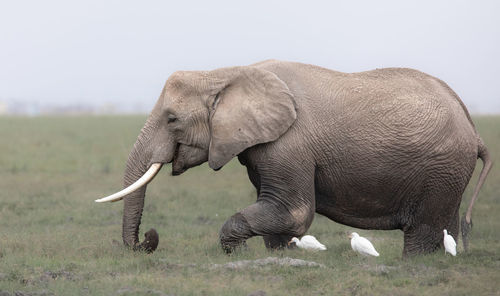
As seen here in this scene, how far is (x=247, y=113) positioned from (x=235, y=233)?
1292 mm

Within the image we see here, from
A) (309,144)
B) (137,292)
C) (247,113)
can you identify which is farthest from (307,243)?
(137,292)

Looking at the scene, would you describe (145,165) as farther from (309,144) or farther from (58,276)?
(309,144)

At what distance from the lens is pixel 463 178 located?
983 centimetres

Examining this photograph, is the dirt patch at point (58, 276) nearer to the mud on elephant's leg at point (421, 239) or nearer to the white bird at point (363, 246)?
the white bird at point (363, 246)

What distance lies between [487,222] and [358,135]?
5.04m

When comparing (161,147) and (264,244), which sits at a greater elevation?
(161,147)

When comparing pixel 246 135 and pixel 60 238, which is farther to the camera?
pixel 60 238

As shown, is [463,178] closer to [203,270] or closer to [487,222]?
[203,270]

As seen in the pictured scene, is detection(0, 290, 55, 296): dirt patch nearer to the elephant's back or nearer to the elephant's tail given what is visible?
the elephant's back

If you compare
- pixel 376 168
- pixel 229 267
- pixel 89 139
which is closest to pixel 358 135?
pixel 376 168

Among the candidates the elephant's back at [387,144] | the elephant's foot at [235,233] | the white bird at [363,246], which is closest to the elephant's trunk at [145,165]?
the elephant's foot at [235,233]

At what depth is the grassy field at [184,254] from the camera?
323 inches

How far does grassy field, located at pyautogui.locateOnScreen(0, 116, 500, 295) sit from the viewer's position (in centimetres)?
821

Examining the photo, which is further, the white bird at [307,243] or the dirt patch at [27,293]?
the white bird at [307,243]
